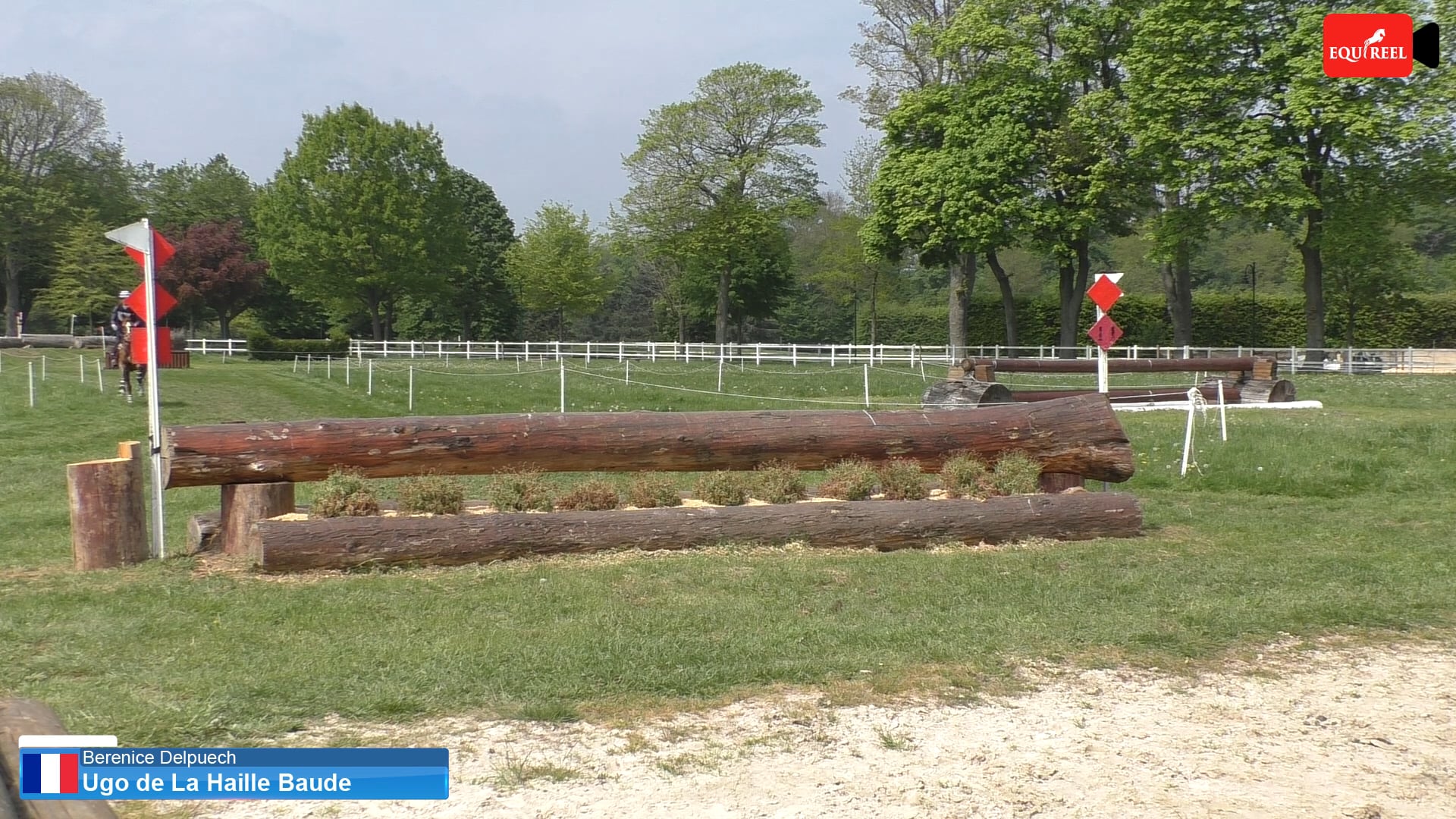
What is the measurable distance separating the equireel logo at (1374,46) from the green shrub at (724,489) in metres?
27.0

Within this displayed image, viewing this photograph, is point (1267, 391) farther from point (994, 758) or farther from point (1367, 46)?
point (994, 758)

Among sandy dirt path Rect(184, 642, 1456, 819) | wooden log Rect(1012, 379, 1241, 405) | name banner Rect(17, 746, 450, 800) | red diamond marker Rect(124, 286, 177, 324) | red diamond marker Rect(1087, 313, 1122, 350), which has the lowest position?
sandy dirt path Rect(184, 642, 1456, 819)

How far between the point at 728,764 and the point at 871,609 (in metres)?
2.69

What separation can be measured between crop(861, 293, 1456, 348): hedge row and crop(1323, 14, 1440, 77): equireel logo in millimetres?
13108

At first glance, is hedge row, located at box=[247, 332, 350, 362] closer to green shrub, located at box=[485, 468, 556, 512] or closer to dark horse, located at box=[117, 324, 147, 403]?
dark horse, located at box=[117, 324, 147, 403]

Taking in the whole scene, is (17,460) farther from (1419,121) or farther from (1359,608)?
(1419,121)

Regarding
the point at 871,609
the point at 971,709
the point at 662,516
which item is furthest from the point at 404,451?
the point at 971,709

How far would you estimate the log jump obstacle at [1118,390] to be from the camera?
18953 millimetres

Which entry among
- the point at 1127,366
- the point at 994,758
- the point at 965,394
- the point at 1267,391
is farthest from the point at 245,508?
the point at 1267,391

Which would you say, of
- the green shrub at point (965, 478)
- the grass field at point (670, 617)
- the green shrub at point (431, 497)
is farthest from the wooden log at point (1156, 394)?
the green shrub at point (431, 497)

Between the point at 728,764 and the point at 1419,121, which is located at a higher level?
the point at 1419,121

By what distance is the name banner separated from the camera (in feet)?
11.8

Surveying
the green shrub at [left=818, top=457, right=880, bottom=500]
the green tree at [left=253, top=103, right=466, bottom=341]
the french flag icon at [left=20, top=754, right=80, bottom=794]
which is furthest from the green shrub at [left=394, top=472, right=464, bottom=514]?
the green tree at [left=253, top=103, right=466, bottom=341]

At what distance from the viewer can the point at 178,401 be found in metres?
21.3
